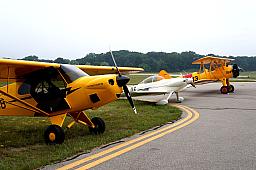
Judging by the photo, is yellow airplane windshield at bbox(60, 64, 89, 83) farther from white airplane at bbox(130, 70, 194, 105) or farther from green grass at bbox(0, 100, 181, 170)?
white airplane at bbox(130, 70, 194, 105)

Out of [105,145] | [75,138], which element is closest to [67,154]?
[105,145]

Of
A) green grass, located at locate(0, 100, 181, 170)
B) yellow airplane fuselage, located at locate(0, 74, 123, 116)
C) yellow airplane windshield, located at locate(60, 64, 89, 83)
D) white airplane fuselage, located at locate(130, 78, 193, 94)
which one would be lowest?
green grass, located at locate(0, 100, 181, 170)

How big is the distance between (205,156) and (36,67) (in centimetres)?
404

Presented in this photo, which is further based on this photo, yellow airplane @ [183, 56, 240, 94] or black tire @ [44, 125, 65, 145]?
yellow airplane @ [183, 56, 240, 94]

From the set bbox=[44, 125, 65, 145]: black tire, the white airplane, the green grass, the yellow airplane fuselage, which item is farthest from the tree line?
bbox=[44, 125, 65, 145]: black tire

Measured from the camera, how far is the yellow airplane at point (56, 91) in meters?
5.75

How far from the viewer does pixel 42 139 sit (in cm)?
614

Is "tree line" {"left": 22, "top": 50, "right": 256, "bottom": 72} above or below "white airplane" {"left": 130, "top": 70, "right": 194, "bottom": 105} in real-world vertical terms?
above

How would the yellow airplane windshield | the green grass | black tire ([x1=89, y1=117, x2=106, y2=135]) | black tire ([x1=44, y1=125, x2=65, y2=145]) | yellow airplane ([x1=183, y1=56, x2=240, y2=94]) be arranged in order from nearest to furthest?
the green grass
black tire ([x1=44, y1=125, x2=65, y2=145])
the yellow airplane windshield
black tire ([x1=89, y1=117, x2=106, y2=135])
yellow airplane ([x1=183, y1=56, x2=240, y2=94])

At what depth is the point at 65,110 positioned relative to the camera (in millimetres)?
6156

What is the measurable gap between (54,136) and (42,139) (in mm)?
703

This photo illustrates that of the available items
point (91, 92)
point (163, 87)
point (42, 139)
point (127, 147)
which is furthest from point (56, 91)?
point (163, 87)

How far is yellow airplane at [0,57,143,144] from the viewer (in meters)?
5.75

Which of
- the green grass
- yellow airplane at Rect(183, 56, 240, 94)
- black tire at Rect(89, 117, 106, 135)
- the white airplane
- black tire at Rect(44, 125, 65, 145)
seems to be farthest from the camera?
yellow airplane at Rect(183, 56, 240, 94)
